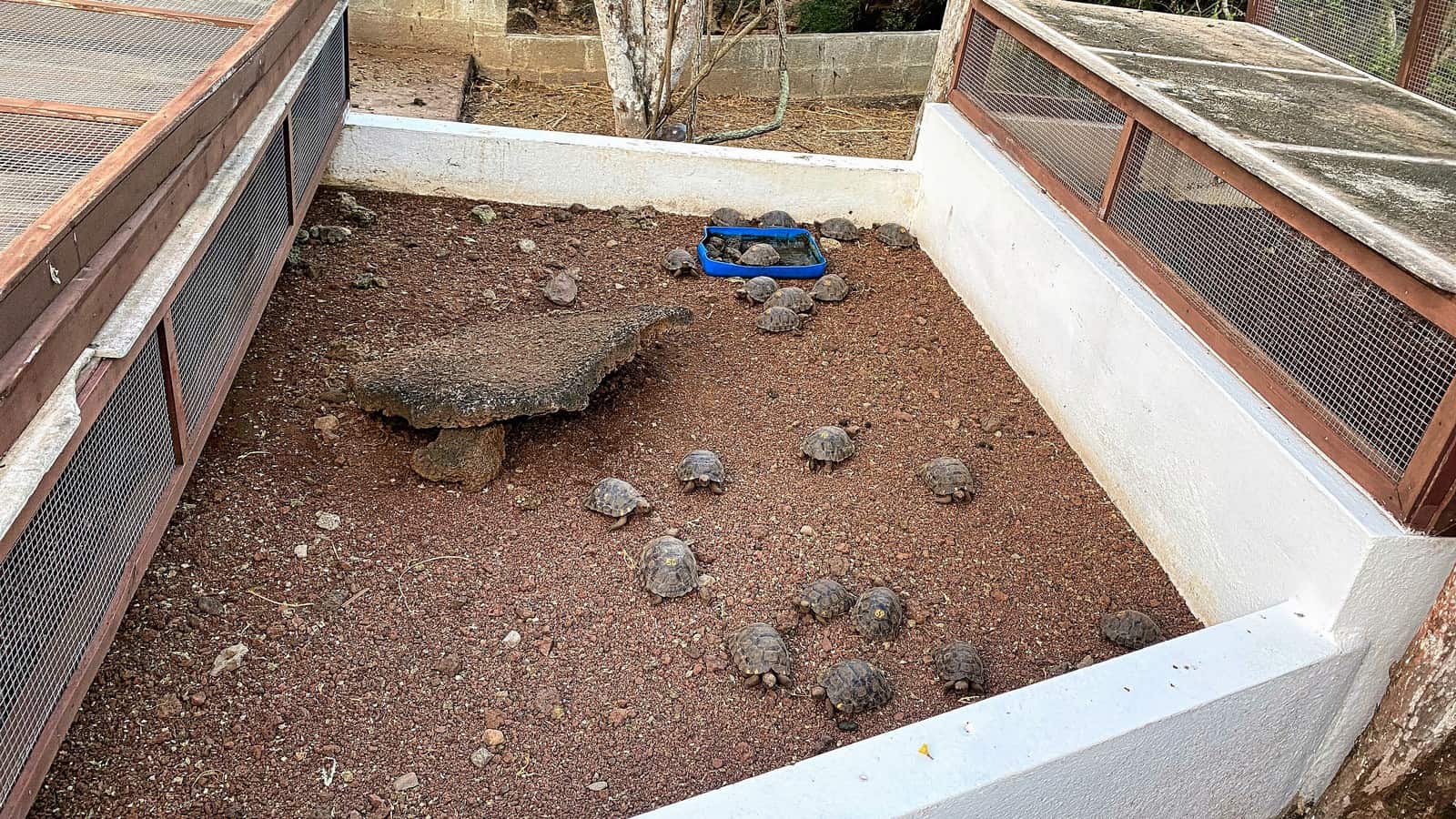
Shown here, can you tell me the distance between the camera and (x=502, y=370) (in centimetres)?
384

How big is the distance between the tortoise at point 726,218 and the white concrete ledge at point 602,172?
8 centimetres

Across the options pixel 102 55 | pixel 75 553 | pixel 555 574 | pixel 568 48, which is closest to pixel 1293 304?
pixel 555 574

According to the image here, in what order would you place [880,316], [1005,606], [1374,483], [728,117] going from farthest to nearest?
[728,117] < [880,316] < [1005,606] < [1374,483]

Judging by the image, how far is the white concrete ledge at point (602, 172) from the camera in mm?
5637

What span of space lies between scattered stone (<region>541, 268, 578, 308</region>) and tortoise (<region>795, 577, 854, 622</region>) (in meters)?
2.04

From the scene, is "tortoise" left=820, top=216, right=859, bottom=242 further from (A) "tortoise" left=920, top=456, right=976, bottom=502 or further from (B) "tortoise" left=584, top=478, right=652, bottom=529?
(B) "tortoise" left=584, top=478, right=652, bottom=529

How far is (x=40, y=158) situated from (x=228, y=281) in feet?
Result: 3.72

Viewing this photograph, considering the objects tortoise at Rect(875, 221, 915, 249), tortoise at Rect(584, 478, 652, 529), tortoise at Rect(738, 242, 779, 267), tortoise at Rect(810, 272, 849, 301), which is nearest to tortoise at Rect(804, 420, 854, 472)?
tortoise at Rect(584, 478, 652, 529)

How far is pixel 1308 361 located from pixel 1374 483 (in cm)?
45

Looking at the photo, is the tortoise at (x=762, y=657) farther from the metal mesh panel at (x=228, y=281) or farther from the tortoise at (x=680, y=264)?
the tortoise at (x=680, y=264)

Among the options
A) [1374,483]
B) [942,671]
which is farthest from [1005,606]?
[1374,483]

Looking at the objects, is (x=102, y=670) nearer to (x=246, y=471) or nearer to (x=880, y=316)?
(x=246, y=471)

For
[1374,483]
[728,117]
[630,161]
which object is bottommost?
[728,117]

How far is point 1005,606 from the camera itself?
3.43 meters
